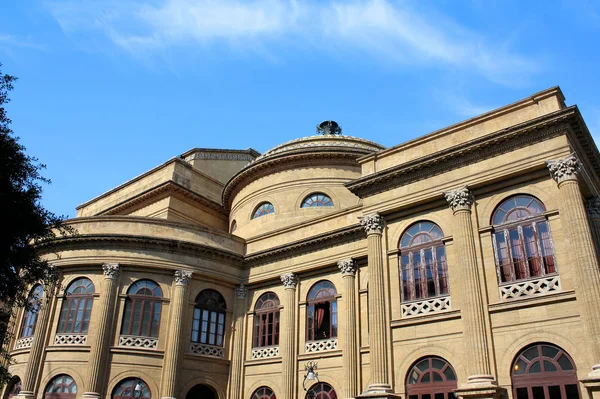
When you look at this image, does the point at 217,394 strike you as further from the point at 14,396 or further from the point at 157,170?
the point at 157,170

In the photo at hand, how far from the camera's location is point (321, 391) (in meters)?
22.8

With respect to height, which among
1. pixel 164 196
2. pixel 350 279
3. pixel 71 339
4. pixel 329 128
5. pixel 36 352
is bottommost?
pixel 36 352

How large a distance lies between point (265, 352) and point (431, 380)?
959 centimetres

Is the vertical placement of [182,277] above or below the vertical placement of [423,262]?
above

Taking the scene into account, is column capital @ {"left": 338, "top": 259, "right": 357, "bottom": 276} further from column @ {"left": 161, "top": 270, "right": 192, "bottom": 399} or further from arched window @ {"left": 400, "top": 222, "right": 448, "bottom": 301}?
column @ {"left": 161, "top": 270, "right": 192, "bottom": 399}

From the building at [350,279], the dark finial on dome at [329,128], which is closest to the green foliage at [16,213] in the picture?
the building at [350,279]

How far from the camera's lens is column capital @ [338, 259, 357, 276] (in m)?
23.3

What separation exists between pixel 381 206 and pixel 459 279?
13.9ft

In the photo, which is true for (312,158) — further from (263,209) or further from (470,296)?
(470,296)

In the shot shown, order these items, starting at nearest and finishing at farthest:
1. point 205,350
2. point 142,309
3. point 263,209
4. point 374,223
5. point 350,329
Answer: point 374,223 < point 350,329 < point 142,309 < point 205,350 < point 263,209

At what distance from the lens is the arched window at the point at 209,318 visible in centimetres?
2527

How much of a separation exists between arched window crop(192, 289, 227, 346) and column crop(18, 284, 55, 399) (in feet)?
21.0

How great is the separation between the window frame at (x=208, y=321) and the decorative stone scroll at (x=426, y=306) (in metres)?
10.5

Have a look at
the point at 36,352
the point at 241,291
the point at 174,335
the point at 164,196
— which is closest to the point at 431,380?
the point at 174,335
